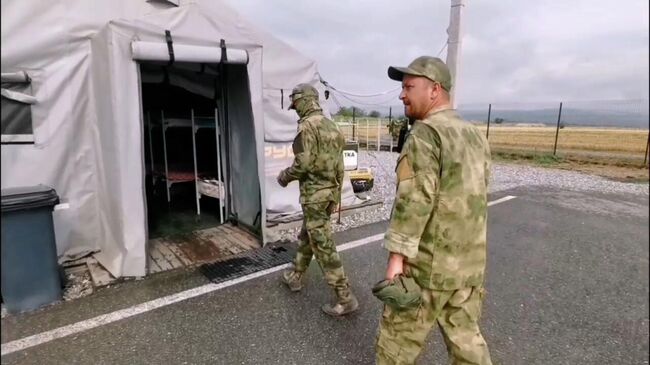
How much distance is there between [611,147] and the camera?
15.0 m

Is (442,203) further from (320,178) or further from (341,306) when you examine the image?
(341,306)

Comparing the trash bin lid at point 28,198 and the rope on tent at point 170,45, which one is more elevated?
the rope on tent at point 170,45

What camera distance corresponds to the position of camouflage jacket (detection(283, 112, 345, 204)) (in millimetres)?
3170

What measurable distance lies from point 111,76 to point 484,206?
3.33m

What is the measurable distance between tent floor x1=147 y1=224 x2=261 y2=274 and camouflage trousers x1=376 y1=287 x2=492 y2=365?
287 cm

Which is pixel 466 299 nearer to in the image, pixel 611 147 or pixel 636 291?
pixel 636 291

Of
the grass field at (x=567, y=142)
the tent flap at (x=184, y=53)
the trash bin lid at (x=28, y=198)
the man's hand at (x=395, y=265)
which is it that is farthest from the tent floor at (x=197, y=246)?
the grass field at (x=567, y=142)

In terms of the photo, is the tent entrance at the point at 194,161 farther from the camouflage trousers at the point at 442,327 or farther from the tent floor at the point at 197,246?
the camouflage trousers at the point at 442,327

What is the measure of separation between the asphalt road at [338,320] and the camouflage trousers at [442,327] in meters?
0.86

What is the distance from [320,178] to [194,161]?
3.51 meters

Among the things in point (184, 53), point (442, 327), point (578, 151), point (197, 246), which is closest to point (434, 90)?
point (442, 327)

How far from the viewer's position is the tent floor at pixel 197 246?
13.8 ft

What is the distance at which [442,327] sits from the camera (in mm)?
1910

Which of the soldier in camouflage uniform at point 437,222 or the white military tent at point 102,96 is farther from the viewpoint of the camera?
the white military tent at point 102,96
